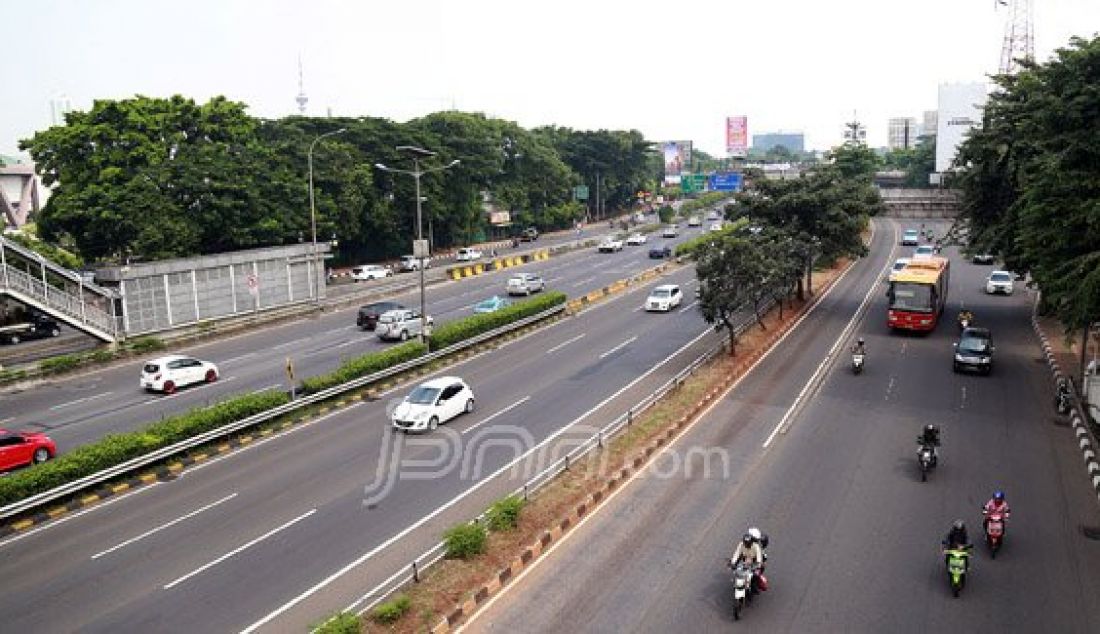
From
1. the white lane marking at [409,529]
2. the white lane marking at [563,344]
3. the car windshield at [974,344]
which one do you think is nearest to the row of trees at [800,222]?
the white lane marking at [563,344]

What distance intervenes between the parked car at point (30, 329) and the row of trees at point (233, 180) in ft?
22.7

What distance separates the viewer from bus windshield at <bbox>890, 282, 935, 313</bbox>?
3978 cm

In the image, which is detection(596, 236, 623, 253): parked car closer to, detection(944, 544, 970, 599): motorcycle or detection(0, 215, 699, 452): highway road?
detection(0, 215, 699, 452): highway road

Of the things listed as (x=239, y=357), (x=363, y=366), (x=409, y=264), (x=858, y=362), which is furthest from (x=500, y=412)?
(x=409, y=264)

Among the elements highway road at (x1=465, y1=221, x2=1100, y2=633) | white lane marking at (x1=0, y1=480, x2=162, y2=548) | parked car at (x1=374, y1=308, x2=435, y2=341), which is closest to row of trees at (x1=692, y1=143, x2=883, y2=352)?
highway road at (x1=465, y1=221, x2=1100, y2=633)

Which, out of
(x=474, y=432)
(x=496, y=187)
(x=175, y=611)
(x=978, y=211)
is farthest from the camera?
(x=496, y=187)

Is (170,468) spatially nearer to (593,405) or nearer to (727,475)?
(593,405)

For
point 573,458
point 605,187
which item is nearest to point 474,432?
point 573,458

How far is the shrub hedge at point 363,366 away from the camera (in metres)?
30.5

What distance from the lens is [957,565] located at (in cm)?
1548

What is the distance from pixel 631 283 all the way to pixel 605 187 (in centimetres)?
7478

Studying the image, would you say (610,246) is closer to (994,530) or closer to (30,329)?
(30,329)

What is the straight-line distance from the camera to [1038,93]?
2977cm

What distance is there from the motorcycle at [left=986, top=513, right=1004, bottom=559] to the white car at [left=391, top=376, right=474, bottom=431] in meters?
16.5
